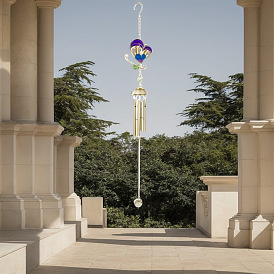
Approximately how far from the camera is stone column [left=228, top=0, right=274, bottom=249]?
62.4 feet

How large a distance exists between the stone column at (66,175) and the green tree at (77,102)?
2177cm

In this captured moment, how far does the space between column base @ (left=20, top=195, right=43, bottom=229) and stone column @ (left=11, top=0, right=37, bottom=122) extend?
214 centimetres

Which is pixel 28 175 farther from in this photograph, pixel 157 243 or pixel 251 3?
pixel 251 3

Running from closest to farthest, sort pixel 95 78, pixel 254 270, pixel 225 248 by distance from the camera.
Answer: pixel 254 270 < pixel 225 248 < pixel 95 78

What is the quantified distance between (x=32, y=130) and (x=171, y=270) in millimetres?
6510

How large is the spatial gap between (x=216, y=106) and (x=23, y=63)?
30.6 metres

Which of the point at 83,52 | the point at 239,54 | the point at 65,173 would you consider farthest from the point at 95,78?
the point at 65,173

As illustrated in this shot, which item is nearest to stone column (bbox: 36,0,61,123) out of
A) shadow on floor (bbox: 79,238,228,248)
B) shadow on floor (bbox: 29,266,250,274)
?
shadow on floor (bbox: 79,238,228,248)

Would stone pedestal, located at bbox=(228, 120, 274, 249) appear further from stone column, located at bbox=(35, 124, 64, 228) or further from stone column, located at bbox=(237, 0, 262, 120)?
stone column, located at bbox=(35, 124, 64, 228)

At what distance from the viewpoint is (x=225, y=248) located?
1881 centimetres

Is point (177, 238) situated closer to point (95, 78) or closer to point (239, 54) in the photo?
point (95, 78)

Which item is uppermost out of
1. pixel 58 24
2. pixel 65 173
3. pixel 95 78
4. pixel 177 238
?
pixel 58 24

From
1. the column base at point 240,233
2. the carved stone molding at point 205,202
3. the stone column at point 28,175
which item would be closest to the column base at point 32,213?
the stone column at point 28,175

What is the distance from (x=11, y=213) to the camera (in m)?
18.4
